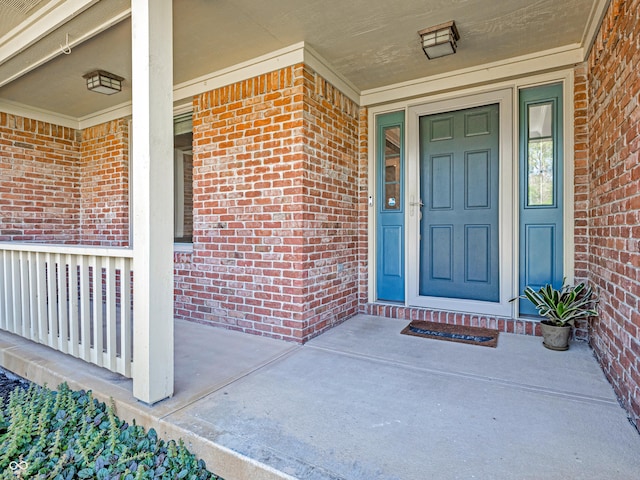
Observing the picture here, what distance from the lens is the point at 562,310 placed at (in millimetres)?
2680

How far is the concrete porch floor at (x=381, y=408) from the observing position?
1445mm

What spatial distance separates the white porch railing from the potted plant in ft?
9.60

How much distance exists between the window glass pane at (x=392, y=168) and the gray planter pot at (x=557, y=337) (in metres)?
1.73

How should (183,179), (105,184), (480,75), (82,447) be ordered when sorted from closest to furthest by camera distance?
(82,447)
(480,75)
(183,179)
(105,184)

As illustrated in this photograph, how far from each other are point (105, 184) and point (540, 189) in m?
4.91

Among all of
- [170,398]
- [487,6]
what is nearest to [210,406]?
[170,398]

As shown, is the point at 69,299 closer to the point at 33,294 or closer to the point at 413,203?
the point at 33,294

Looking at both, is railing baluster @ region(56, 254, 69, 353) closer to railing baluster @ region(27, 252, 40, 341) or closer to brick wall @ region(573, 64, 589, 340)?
railing baluster @ region(27, 252, 40, 341)

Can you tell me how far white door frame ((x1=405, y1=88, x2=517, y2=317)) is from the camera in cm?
321

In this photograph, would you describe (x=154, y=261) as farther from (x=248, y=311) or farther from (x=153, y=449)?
(x=248, y=311)

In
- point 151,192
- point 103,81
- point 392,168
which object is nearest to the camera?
point 151,192

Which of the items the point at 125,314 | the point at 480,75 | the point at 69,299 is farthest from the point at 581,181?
the point at 69,299

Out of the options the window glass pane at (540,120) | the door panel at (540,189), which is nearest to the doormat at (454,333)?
the door panel at (540,189)

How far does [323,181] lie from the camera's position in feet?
10.7
